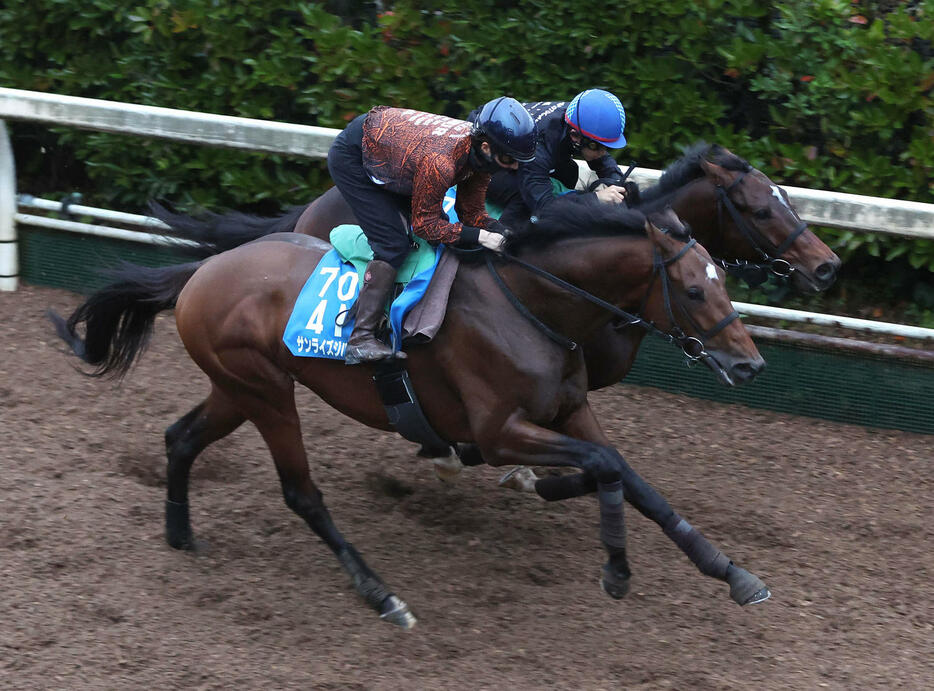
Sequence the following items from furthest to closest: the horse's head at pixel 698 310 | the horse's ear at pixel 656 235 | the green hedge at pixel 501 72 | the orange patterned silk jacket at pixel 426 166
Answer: the green hedge at pixel 501 72 → the orange patterned silk jacket at pixel 426 166 → the horse's ear at pixel 656 235 → the horse's head at pixel 698 310

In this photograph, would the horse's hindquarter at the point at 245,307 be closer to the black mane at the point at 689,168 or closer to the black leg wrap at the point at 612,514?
the black leg wrap at the point at 612,514

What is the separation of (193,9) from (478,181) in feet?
11.5

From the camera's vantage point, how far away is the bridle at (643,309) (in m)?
4.07

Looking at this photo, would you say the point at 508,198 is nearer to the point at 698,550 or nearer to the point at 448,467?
the point at 448,467

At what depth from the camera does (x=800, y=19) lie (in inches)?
246

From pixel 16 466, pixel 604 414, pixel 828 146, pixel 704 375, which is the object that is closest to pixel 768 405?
pixel 704 375

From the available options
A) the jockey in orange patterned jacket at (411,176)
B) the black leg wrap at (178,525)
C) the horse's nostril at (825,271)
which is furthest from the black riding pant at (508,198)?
the black leg wrap at (178,525)

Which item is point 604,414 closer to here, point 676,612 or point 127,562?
point 676,612

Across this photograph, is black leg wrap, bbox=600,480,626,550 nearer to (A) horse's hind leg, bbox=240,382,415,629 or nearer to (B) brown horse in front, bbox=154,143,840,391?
(B) brown horse in front, bbox=154,143,840,391

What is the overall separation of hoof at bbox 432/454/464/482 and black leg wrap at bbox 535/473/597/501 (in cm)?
99

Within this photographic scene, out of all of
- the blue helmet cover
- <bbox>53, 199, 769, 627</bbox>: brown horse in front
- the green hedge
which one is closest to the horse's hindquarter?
<bbox>53, 199, 769, 627</bbox>: brown horse in front

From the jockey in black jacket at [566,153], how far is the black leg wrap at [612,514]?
4.22 ft

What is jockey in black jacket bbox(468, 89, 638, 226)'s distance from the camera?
497cm

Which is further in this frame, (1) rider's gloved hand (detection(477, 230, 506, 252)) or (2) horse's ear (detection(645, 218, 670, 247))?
(1) rider's gloved hand (detection(477, 230, 506, 252))
